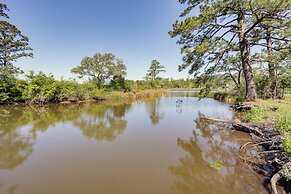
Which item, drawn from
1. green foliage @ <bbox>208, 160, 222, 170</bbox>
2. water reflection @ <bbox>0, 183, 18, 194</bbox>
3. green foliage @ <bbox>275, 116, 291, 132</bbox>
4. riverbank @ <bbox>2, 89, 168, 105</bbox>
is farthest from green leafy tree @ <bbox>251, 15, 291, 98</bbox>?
riverbank @ <bbox>2, 89, 168, 105</bbox>

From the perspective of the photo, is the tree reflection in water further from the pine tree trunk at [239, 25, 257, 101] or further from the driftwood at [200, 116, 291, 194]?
the pine tree trunk at [239, 25, 257, 101]

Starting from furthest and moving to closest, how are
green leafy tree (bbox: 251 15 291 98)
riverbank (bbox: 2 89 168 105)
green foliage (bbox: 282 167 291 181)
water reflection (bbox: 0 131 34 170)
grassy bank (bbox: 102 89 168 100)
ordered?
1. grassy bank (bbox: 102 89 168 100)
2. riverbank (bbox: 2 89 168 105)
3. green leafy tree (bbox: 251 15 291 98)
4. water reflection (bbox: 0 131 34 170)
5. green foliage (bbox: 282 167 291 181)

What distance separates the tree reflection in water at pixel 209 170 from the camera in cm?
271

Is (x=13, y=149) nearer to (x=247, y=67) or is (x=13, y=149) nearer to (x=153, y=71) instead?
(x=247, y=67)

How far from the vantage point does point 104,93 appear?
21.6 meters

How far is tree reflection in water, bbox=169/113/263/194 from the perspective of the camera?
2.71 m

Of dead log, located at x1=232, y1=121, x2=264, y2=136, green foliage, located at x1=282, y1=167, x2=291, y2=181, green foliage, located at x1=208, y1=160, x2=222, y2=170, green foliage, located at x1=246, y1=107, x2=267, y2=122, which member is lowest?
green foliage, located at x1=208, y1=160, x2=222, y2=170

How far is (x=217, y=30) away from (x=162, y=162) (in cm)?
883

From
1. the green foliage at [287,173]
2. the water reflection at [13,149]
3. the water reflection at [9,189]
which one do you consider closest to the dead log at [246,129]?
the green foliage at [287,173]

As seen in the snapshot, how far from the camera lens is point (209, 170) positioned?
3.32 meters

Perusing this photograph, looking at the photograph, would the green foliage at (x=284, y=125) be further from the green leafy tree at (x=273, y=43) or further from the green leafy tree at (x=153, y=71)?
the green leafy tree at (x=153, y=71)

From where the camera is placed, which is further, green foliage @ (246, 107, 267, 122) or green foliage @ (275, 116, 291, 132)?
green foliage @ (246, 107, 267, 122)

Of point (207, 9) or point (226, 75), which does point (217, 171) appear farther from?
point (226, 75)

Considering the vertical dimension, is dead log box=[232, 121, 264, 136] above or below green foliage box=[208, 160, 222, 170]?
above
